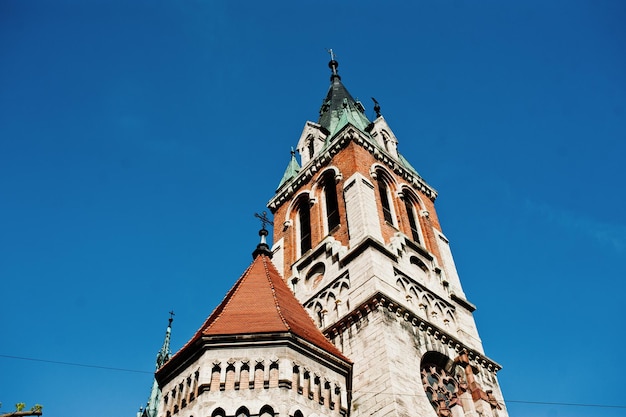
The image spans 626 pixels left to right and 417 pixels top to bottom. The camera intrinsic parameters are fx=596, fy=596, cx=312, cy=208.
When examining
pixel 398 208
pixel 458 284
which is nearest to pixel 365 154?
pixel 398 208

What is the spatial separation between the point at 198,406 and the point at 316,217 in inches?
426

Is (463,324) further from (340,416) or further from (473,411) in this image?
(340,416)

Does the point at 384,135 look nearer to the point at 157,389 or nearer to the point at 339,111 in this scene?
the point at 339,111

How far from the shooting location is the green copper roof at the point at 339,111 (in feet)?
86.5

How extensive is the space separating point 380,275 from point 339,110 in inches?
546

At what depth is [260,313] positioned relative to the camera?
14422 millimetres

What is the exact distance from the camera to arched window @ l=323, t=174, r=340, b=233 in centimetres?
2114

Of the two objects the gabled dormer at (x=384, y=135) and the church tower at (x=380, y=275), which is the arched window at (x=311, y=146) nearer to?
the church tower at (x=380, y=275)

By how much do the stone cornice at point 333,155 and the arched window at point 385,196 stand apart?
961mm

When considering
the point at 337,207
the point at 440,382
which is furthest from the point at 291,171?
the point at 440,382

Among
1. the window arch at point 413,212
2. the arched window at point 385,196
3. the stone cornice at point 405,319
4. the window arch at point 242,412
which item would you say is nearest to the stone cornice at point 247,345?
the window arch at point 242,412

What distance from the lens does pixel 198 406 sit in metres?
12.0

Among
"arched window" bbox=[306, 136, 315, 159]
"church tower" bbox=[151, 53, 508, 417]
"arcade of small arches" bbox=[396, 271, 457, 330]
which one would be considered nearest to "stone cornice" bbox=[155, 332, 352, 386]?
"church tower" bbox=[151, 53, 508, 417]

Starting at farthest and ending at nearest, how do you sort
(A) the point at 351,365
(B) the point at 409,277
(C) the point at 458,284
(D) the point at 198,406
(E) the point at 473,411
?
(C) the point at 458,284, (B) the point at 409,277, (E) the point at 473,411, (A) the point at 351,365, (D) the point at 198,406
